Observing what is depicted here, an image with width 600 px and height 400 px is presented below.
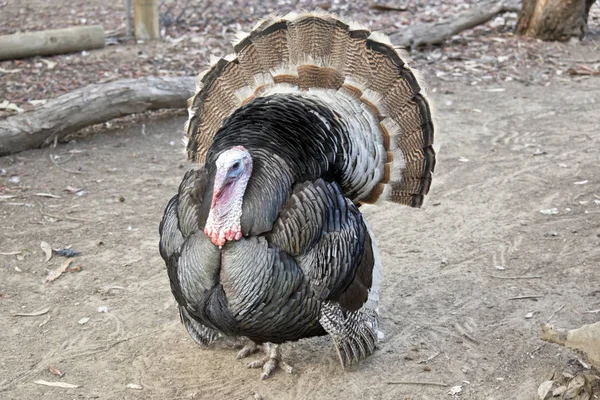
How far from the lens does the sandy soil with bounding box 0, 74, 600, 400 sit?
14.6 ft

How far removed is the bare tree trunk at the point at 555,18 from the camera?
10484 millimetres

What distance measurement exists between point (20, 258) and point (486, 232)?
11.0 ft

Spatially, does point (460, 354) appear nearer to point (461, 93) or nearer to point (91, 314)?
point (91, 314)

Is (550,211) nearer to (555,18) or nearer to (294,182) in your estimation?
(294,182)

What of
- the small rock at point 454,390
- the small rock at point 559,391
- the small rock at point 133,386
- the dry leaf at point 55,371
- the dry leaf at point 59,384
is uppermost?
the small rock at point 559,391

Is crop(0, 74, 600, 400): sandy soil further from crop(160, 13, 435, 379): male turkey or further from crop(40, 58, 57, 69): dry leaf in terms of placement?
crop(40, 58, 57, 69): dry leaf

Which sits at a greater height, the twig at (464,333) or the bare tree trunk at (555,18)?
the twig at (464,333)

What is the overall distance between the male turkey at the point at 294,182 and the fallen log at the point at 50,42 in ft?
16.8

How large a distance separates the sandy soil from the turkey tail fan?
0.90 metres

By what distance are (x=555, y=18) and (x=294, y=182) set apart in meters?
7.61

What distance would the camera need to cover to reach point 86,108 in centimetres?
764

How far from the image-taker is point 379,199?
489cm

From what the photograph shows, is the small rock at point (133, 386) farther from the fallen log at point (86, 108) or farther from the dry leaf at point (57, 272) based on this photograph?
the fallen log at point (86, 108)

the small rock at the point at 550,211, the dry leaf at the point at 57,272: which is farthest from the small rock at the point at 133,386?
the small rock at the point at 550,211
